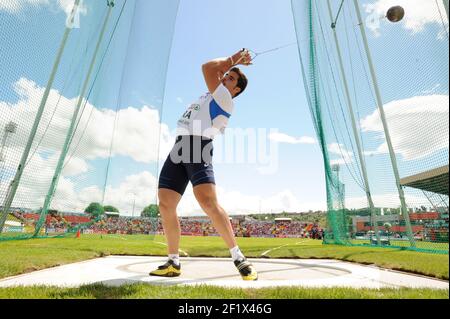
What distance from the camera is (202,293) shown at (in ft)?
6.11

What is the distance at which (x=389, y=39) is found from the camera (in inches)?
209

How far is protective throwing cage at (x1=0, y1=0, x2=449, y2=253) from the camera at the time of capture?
4.45 m

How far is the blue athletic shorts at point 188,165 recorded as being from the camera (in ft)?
9.50

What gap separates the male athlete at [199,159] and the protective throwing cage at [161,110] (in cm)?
254

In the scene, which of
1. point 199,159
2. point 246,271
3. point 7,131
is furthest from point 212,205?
point 7,131

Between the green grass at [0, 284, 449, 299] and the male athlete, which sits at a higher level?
the male athlete

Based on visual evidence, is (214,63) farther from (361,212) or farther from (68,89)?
(361,212)

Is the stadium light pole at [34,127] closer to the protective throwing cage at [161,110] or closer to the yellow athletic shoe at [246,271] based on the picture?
the protective throwing cage at [161,110]

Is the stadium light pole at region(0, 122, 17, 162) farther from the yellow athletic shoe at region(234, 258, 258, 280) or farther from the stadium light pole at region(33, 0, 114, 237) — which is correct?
the yellow athletic shoe at region(234, 258, 258, 280)

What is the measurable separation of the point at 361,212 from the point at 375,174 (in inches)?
47.3

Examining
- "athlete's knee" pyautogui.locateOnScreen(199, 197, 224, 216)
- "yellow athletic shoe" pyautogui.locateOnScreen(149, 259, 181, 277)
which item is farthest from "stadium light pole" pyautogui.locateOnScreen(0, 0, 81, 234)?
"athlete's knee" pyautogui.locateOnScreen(199, 197, 224, 216)

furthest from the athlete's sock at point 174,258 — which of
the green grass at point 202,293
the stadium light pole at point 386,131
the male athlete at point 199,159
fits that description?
the stadium light pole at point 386,131
